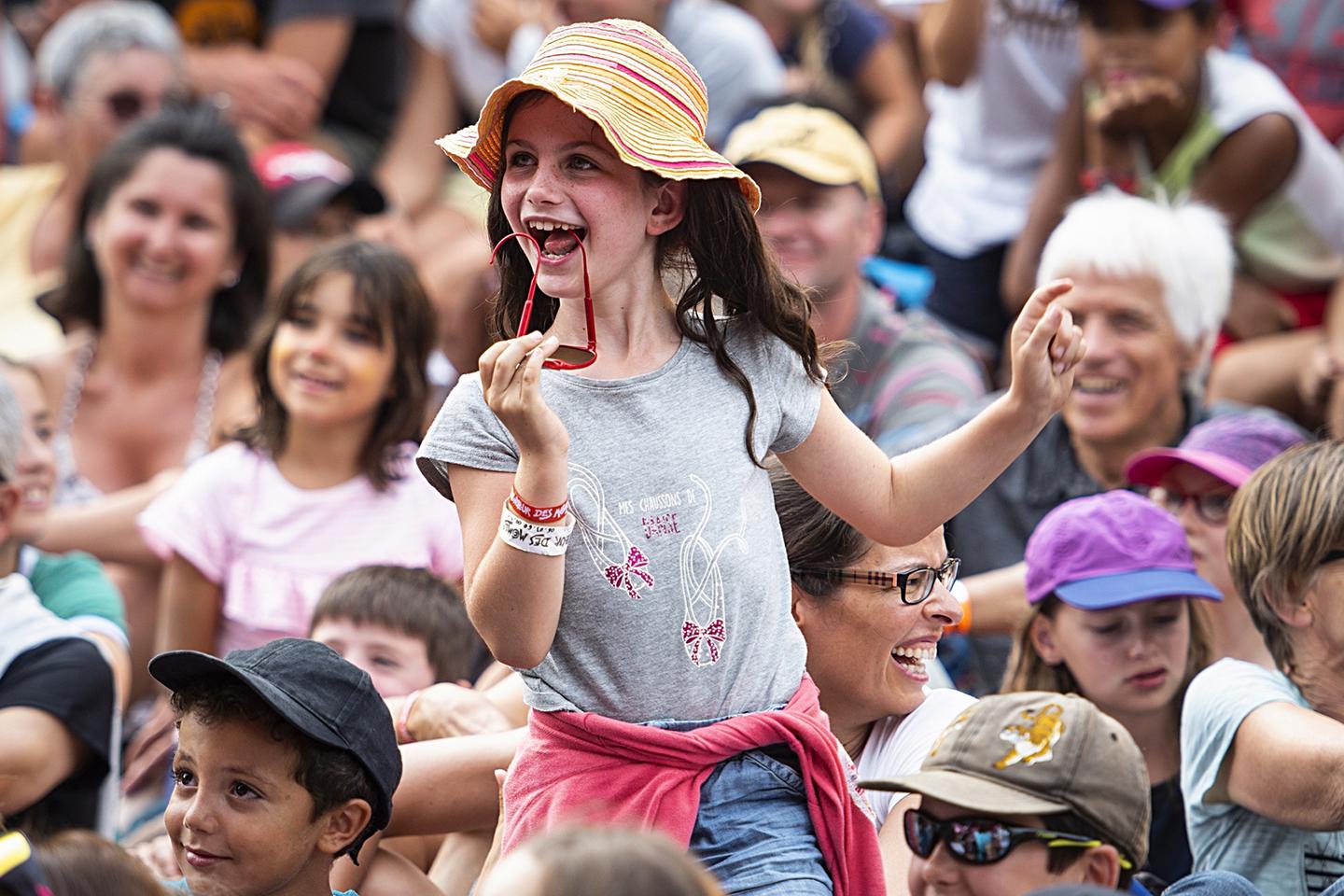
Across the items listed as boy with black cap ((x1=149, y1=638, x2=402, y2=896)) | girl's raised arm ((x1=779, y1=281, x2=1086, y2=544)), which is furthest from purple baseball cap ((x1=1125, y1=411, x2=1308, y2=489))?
boy with black cap ((x1=149, y1=638, x2=402, y2=896))

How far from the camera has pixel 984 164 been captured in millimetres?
5785

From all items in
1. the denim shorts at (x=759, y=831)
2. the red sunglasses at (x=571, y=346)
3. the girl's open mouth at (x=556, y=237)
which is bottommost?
the denim shorts at (x=759, y=831)

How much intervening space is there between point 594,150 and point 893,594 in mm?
934

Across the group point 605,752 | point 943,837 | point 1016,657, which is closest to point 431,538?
point 1016,657

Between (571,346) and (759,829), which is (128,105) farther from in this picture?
(759,829)

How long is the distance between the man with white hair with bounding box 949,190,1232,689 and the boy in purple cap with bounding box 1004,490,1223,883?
2.43 ft

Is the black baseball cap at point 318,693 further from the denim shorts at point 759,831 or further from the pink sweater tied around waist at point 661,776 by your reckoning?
the denim shorts at point 759,831

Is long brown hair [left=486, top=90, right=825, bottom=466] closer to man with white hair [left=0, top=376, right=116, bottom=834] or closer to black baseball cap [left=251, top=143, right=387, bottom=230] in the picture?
man with white hair [left=0, top=376, right=116, bottom=834]

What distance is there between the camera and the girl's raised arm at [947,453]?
256 centimetres

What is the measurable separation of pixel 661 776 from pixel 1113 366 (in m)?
2.31

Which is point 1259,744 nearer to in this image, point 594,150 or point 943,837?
point 943,837

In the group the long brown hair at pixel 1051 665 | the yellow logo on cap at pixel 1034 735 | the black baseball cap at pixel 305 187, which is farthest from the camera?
the black baseball cap at pixel 305 187

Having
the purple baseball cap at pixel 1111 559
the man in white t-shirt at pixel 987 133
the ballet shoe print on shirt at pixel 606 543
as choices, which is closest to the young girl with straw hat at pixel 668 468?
the ballet shoe print on shirt at pixel 606 543

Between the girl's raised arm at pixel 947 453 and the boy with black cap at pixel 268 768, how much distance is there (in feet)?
2.54
